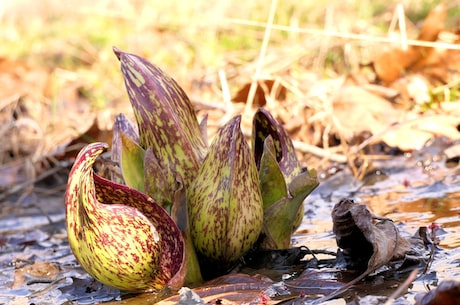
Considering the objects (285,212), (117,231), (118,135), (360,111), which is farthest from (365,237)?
(360,111)

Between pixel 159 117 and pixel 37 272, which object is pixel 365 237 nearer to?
pixel 159 117

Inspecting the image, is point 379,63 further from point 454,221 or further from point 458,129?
point 454,221

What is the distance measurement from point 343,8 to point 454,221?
3760 mm

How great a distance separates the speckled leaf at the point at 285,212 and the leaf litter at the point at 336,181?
7 cm

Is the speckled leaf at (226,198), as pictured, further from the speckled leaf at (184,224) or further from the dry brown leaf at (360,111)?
the dry brown leaf at (360,111)

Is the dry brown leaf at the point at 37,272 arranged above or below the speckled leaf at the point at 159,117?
below

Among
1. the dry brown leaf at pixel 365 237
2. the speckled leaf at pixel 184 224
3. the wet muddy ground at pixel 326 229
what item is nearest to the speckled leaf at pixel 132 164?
Answer: the speckled leaf at pixel 184 224

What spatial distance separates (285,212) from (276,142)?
0.69ft

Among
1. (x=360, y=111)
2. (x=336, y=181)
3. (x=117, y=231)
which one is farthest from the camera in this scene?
(x=360, y=111)

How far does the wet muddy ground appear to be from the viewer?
1543mm

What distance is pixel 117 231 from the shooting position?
142 cm

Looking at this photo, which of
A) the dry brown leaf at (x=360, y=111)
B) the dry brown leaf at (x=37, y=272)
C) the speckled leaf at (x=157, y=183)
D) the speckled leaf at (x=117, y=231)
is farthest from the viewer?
the dry brown leaf at (x=360, y=111)

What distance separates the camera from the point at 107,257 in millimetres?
1435

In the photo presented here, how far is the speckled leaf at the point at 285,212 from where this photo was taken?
1.57m
